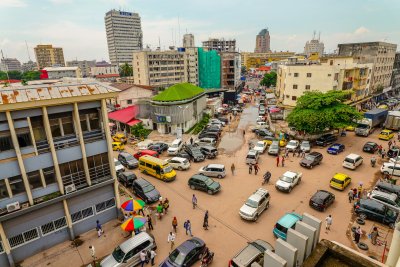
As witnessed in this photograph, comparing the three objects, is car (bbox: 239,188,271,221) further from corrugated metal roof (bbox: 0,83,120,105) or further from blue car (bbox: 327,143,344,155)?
blue car (bbox: 327,143,344,155)

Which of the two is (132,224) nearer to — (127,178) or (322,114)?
(127,178)

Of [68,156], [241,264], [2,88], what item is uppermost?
[2,88]

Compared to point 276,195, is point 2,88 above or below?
above

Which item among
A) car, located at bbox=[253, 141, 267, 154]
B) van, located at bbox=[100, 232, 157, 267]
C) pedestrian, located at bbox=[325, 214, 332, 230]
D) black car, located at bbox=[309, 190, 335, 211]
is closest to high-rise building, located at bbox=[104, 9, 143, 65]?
car, located at bbox=[253, 141, 267, 154]

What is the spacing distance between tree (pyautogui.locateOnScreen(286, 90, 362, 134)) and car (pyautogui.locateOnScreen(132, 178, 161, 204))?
25.1 metres

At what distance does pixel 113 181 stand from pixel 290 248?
13.7 metres

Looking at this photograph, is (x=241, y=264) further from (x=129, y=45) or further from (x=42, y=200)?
(x=129, y=45)

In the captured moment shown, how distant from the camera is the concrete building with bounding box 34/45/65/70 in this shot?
584ft

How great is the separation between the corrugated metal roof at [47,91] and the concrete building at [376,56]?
7414 centimetres

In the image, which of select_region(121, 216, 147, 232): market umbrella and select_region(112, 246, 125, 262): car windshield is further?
select_region(121, 216, 147, 232): market umbrella

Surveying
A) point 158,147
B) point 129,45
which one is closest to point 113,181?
point 158,147

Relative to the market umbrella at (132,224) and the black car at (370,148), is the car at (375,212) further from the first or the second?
the market umbrella at (132,224)

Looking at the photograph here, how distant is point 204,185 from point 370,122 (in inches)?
1377

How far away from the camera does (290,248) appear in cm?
1127
